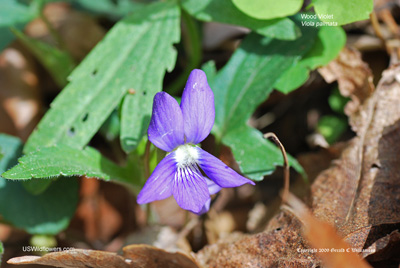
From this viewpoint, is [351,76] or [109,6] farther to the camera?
[109,6]

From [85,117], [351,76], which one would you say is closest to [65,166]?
[85,117]

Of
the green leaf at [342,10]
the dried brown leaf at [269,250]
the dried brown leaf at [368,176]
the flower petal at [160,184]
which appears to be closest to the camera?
the flower petal at [160,184]

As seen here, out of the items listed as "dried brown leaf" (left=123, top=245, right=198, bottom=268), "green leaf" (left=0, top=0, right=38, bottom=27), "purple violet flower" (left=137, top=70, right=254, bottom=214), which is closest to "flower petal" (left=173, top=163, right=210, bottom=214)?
"purple violet flower" (left=137, top=70, right=254, bottom=214)

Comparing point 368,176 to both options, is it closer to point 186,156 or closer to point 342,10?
point 342,10

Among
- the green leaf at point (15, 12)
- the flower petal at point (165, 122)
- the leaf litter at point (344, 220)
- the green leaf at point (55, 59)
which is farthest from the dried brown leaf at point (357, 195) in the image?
the green leaf at point (15, 12)

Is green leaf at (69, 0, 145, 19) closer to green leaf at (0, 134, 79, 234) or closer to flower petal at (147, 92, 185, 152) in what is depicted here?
green leaf at (0, 134, 79, 234)

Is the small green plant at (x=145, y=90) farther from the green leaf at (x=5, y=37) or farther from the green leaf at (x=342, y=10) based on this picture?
the green leaf at (x=5, y=37)
